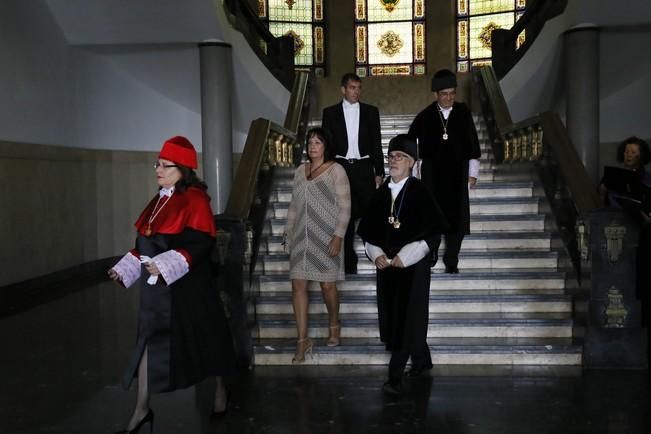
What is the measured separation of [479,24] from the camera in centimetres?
1838

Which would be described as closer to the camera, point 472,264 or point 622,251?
point 622,251

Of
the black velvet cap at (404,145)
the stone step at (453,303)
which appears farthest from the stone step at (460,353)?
the black velvet cap at (404,145)

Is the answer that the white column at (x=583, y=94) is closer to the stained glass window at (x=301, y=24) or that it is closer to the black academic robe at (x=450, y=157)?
the black academic robe at (x=450, y=157)

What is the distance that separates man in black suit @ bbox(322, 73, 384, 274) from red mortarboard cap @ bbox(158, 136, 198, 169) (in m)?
2.64

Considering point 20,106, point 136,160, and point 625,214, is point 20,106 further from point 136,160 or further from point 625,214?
point 625,214

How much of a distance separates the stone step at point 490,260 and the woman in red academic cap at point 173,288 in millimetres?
3199

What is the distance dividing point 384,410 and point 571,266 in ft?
9.28

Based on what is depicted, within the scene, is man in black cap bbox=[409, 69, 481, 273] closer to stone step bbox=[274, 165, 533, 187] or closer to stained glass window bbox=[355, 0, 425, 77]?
stone step bbox=[274, 165, 533, 187]

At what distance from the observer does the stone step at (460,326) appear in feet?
22.3

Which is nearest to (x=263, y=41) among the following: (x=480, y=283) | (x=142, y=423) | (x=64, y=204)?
(x=64, y=204)

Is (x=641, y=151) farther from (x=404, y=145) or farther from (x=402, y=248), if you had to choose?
(x=402, y=248)

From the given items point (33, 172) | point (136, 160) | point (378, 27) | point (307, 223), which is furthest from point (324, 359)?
point (378, 27)

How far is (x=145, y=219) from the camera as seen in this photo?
470 centimetres

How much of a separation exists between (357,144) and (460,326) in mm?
1817
